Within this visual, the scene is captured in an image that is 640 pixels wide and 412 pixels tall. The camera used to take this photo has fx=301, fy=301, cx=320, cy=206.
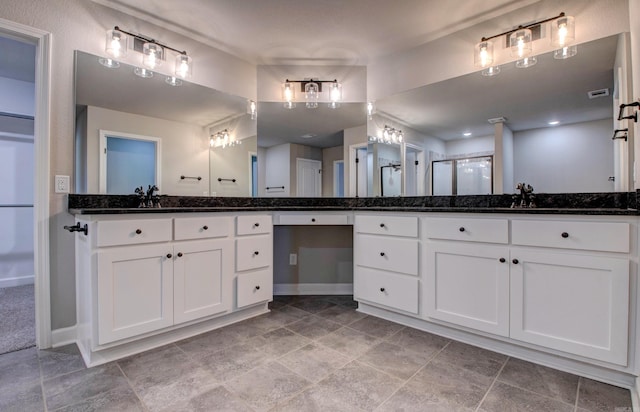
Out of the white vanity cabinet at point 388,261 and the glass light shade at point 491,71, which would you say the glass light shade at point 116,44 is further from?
the glass light shade at point 491,71

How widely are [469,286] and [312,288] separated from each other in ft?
5.01

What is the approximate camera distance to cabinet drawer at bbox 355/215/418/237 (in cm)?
208

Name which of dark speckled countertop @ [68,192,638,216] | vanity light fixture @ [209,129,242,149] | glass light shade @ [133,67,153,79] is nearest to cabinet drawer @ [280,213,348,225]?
dark speckled countertop @ [68,192,638,216]

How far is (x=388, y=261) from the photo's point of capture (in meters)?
2.20

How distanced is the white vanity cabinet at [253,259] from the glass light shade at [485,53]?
1.99 m

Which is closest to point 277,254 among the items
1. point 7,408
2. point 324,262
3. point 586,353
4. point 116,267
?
point 324,262

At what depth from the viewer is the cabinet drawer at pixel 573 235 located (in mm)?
1395

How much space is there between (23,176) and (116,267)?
2.87 m

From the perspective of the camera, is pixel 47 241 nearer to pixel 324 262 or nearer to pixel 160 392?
pixel 160 392

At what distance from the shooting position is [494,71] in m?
2.20

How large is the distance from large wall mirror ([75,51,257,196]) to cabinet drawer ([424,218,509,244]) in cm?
165

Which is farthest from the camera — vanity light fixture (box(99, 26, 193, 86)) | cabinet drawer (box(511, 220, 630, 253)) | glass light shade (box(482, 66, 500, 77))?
glass light shade (box(482, 66, 500, 77))

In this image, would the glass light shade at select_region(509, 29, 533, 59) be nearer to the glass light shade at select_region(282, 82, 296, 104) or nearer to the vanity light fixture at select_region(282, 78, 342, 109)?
the vanity light fixture at select_region(282, 78, 342, 109)

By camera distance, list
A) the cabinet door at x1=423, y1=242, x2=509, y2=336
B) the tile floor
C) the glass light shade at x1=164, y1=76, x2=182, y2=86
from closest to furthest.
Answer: the tile floor < the cabinet door at x1=423, y1=242, x2=509, y2=336 < the glass light shade at x1=164, y1=76, x2=182, y2=86
